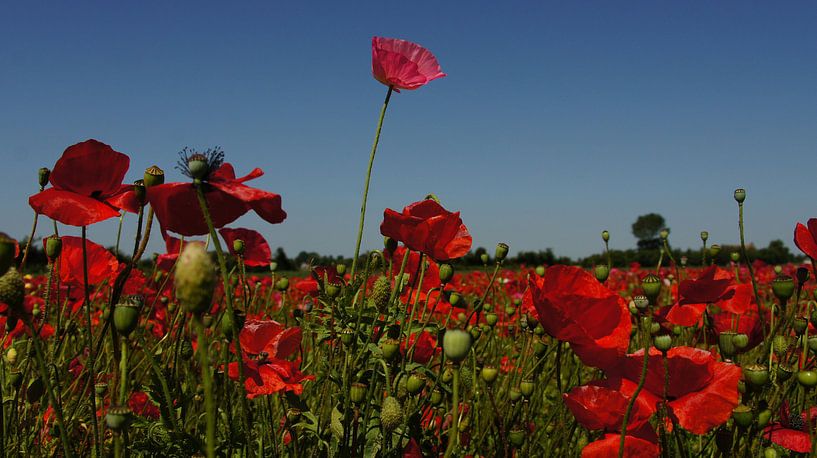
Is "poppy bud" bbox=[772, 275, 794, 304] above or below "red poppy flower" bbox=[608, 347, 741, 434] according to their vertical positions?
above

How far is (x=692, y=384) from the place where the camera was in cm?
114

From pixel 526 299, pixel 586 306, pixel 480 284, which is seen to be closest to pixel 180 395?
pixel 526 299

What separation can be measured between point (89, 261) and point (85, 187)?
19.1 inches

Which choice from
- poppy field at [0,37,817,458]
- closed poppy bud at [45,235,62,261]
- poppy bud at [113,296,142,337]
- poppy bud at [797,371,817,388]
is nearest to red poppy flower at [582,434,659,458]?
poppy field at [0,37,817,458]

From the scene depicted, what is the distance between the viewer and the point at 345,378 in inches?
46.7

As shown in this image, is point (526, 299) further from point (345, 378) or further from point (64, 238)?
point (64, 238)

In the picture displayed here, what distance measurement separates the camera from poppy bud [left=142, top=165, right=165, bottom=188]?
1054 mm

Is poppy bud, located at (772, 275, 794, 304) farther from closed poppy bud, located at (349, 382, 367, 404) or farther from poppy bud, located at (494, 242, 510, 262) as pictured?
closed poppy bud, located at (349, 382, 367, 404)

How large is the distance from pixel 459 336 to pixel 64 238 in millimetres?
1439

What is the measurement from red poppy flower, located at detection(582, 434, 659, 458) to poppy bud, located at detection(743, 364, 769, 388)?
238 millimetres

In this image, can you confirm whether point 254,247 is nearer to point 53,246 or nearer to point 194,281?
point 53,246

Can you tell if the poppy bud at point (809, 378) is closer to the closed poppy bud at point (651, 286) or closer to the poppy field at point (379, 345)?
the poppy field at point (379, 345)

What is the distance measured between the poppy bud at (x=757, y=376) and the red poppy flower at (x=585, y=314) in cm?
24

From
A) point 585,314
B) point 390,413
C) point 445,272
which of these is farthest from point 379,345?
point 585,314
